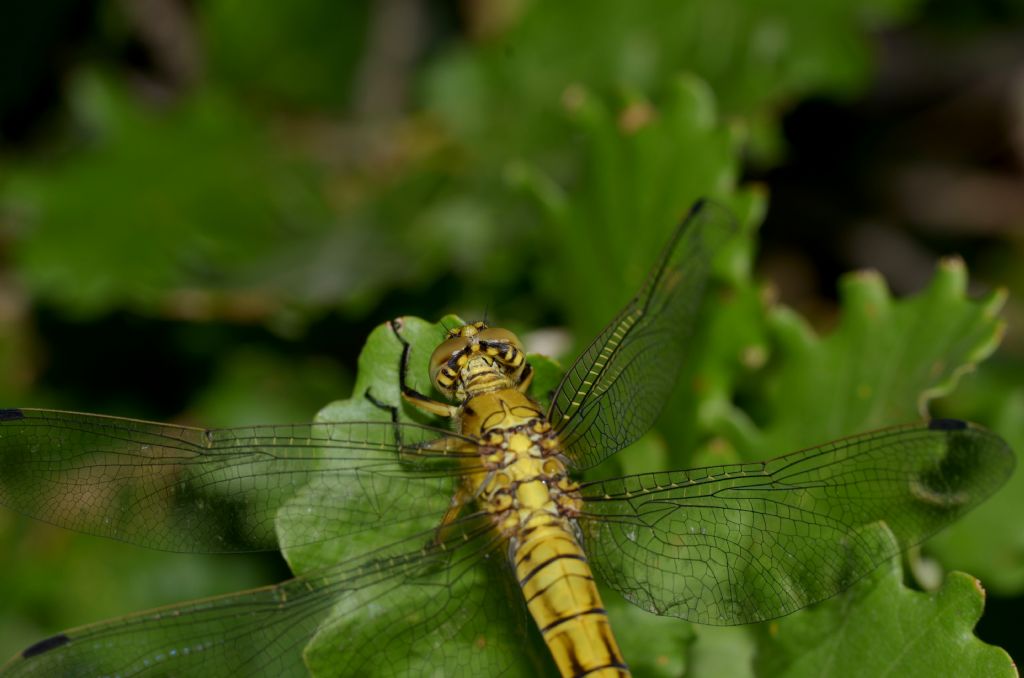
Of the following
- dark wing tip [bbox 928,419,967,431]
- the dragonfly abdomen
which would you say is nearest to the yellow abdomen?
the dragonfly abdomen

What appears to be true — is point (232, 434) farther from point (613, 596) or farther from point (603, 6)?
point (603, 6)

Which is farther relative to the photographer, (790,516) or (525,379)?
(525,379)

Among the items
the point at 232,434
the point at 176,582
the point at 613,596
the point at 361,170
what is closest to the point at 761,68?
the point at 361,170

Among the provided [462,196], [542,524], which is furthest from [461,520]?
[462,196]

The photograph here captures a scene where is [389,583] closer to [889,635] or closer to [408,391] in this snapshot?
[408,391]

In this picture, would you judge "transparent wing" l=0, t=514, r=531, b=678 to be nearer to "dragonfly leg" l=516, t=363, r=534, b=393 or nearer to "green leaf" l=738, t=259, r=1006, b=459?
"dragonfly leg" l=516, t=363, r=534, b=393

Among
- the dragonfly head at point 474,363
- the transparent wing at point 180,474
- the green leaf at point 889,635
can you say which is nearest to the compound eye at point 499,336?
the dragonfly head at point 474,363
